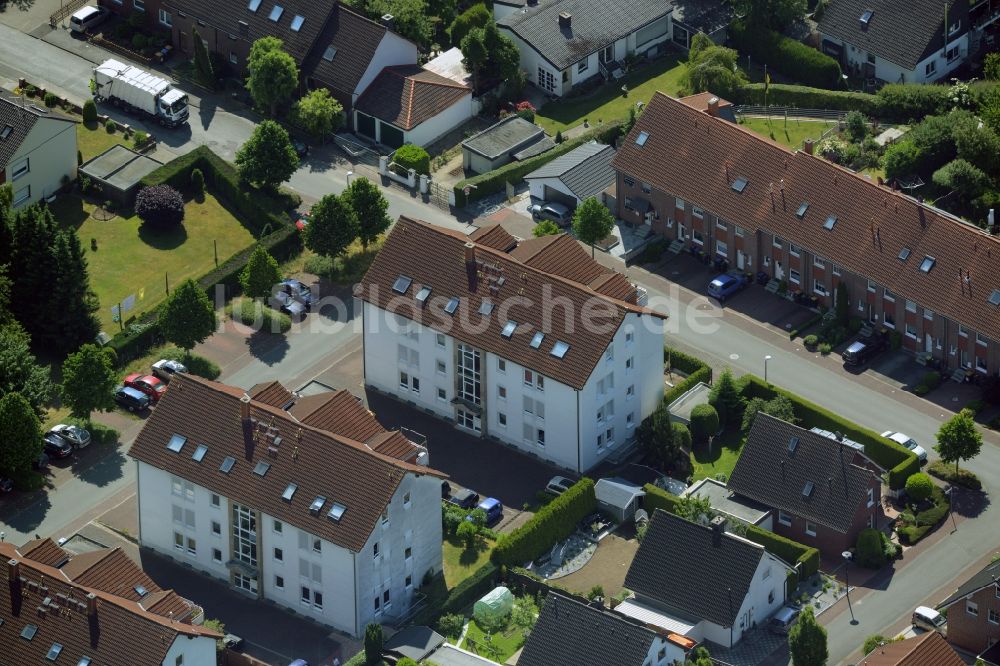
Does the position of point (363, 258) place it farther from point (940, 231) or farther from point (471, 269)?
point (940, 231)

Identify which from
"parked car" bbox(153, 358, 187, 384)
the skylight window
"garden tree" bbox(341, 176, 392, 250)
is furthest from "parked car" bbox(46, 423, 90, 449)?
"garden tree" bbox(341, 176, 392, 250)

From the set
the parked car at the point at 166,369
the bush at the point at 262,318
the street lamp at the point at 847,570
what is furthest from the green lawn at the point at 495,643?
the bush at the point at 262,318

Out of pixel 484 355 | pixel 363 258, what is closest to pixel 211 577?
pixel 484 355

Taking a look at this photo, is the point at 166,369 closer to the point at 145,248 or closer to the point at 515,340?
the point at 145,248

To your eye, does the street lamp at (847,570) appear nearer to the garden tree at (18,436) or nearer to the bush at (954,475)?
the bush at (954,475)

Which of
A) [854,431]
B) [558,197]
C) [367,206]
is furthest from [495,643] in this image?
[558,197]

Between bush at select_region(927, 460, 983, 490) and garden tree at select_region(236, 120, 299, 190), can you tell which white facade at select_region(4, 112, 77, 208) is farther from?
bush at select_region(927, 460, 983, 490)
